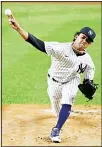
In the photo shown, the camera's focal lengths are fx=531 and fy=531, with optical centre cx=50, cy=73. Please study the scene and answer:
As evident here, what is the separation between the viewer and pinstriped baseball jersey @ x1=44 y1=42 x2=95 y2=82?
6.78 meters

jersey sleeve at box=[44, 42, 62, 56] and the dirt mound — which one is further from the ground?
jersey sleeve at box=[44, 42, 62, 56]

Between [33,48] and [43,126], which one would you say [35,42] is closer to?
[43,126]

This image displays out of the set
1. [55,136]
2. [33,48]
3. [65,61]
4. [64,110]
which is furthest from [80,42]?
[33,48]

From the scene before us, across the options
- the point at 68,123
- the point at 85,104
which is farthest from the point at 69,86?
the point at 85,104

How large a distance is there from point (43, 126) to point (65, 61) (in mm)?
1288

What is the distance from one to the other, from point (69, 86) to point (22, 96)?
3443mm

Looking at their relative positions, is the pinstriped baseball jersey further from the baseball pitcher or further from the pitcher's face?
the pitcher's face

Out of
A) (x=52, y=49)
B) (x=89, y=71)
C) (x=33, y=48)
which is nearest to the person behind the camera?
(x=52, y=49)

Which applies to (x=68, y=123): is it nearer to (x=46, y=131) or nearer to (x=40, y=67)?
(x=46, y=131)

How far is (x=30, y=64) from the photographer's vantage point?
13.5 metres

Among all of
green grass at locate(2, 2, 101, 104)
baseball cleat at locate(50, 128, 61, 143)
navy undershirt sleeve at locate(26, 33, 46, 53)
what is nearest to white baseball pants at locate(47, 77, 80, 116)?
baseball cleat at locate(50, 128, 61, 143)

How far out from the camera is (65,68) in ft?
→ 22.6

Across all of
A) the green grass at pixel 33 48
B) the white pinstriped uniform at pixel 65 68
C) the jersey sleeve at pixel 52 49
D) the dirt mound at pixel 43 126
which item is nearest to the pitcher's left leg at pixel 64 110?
the white pinstriped uniform at pixel 65 68

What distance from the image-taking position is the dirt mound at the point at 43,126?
269 inches
